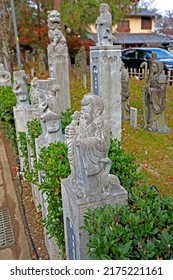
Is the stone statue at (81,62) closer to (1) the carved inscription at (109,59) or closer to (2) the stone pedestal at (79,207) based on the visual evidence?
(1) the carved inscription at (109,59)

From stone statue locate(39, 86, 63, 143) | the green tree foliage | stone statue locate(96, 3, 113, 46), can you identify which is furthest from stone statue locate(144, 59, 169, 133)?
stone statue locate(39, 86, 63, 143)

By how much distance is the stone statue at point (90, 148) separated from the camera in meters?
2.25

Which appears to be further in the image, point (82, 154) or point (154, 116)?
point (154, 116)

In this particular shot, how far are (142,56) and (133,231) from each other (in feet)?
47.4

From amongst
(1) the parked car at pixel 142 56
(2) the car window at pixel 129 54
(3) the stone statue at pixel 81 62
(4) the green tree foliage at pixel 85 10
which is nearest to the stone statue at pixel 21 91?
(4) the green tree foliage at pixel 85 10

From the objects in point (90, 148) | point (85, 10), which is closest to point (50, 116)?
point (90, 148)

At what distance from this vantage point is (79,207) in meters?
2.32

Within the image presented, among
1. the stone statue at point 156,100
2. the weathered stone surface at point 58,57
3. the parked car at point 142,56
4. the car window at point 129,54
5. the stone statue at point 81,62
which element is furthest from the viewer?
the car window at point 129,54

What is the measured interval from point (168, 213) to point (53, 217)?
1.39 meters

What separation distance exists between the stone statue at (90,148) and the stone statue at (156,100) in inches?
228

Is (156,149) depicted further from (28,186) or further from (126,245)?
(126,245)

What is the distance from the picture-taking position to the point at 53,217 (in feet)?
10.2

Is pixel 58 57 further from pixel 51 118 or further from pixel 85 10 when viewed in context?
pixel 85 10
